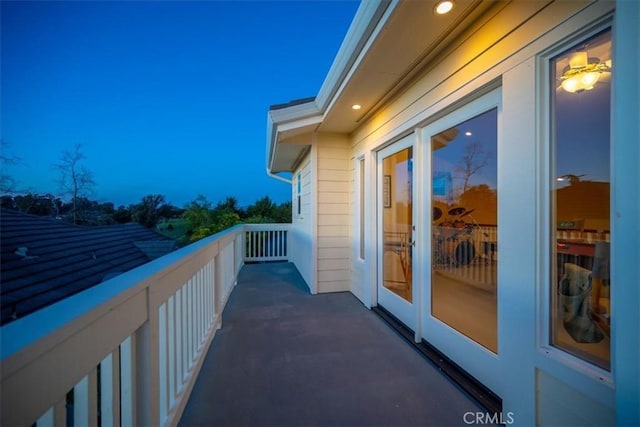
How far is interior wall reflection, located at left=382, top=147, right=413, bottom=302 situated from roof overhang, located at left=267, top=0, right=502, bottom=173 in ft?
2.40

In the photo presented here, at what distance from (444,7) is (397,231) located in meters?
2.12

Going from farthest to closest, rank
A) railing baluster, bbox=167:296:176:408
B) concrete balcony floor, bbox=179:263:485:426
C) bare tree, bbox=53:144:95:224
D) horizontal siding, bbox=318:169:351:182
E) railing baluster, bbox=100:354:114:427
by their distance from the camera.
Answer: horizontal siding, bbox=318:169:351:182 < bare tree, bbox=53:144:95:224 < concrete balcony floor, bbox=179:263:485:426 < railing baluster, bbox=167:296:176:408 < railing baluster, bbox=100:354:114:427

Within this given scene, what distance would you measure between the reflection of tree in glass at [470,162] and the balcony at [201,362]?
1542mm

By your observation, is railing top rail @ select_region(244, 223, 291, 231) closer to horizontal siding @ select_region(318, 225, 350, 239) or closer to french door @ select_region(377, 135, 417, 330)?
horizontal siding @ select_region(318, 225, 350, 239)

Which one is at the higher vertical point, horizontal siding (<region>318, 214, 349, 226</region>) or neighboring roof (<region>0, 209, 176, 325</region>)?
horizontal siding (<region>318, 214, 349, 226</region>)

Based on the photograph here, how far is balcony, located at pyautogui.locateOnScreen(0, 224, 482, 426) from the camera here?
→ 693 mm

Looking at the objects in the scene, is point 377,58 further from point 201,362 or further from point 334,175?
point 201,362

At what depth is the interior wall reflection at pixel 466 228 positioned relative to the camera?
83.5 inches

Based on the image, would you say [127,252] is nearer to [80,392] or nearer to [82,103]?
[80,392]

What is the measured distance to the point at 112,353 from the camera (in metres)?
1.04

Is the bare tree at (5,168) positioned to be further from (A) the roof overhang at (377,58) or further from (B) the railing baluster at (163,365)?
(A) the roof overhang at (377,58)

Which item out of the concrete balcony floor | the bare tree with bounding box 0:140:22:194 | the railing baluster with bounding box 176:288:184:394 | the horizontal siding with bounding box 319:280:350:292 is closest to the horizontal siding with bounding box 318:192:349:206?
the horizontal siding with bounding box 319:280:350:292

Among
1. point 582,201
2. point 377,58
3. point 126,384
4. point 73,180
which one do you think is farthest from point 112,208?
point 582,201

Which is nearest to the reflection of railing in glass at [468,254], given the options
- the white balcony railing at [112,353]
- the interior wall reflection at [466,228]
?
the interior wall reflection at [466,228]
